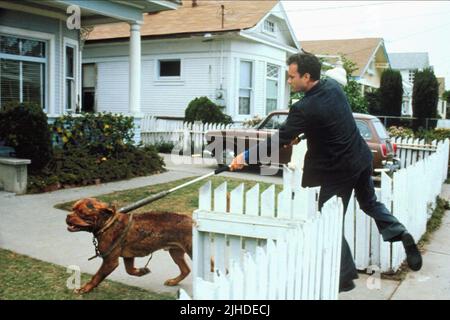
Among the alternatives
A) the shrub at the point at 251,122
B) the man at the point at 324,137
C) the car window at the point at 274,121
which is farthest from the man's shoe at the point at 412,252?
the shrub at the point at 251,122

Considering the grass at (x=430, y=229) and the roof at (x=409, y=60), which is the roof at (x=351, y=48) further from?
the grass at (x=430, y=229)

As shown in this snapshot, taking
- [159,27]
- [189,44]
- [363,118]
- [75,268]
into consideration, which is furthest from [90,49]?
[75,268]

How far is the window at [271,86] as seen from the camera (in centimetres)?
2133

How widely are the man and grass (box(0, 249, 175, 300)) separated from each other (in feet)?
4.84

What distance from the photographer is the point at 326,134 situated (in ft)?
13.8

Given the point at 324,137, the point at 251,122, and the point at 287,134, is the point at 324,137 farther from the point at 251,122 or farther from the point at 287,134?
the point at 251,122

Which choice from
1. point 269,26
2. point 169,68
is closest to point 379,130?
point 169,68

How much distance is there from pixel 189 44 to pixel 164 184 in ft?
33.8

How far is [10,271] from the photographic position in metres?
4.96

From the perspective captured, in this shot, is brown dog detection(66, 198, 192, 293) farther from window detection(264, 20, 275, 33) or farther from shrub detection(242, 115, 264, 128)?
window detection(264, 20, 275, 33)

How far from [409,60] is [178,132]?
63.2m

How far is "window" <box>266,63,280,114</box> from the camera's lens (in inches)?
840

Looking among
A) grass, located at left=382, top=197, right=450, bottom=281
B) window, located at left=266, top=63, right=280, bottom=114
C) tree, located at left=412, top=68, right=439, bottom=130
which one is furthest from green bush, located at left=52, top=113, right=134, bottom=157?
Answer: tree, located at left=412, top=68, right=439, bottom=130

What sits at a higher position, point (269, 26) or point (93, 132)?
point (269, 26)
